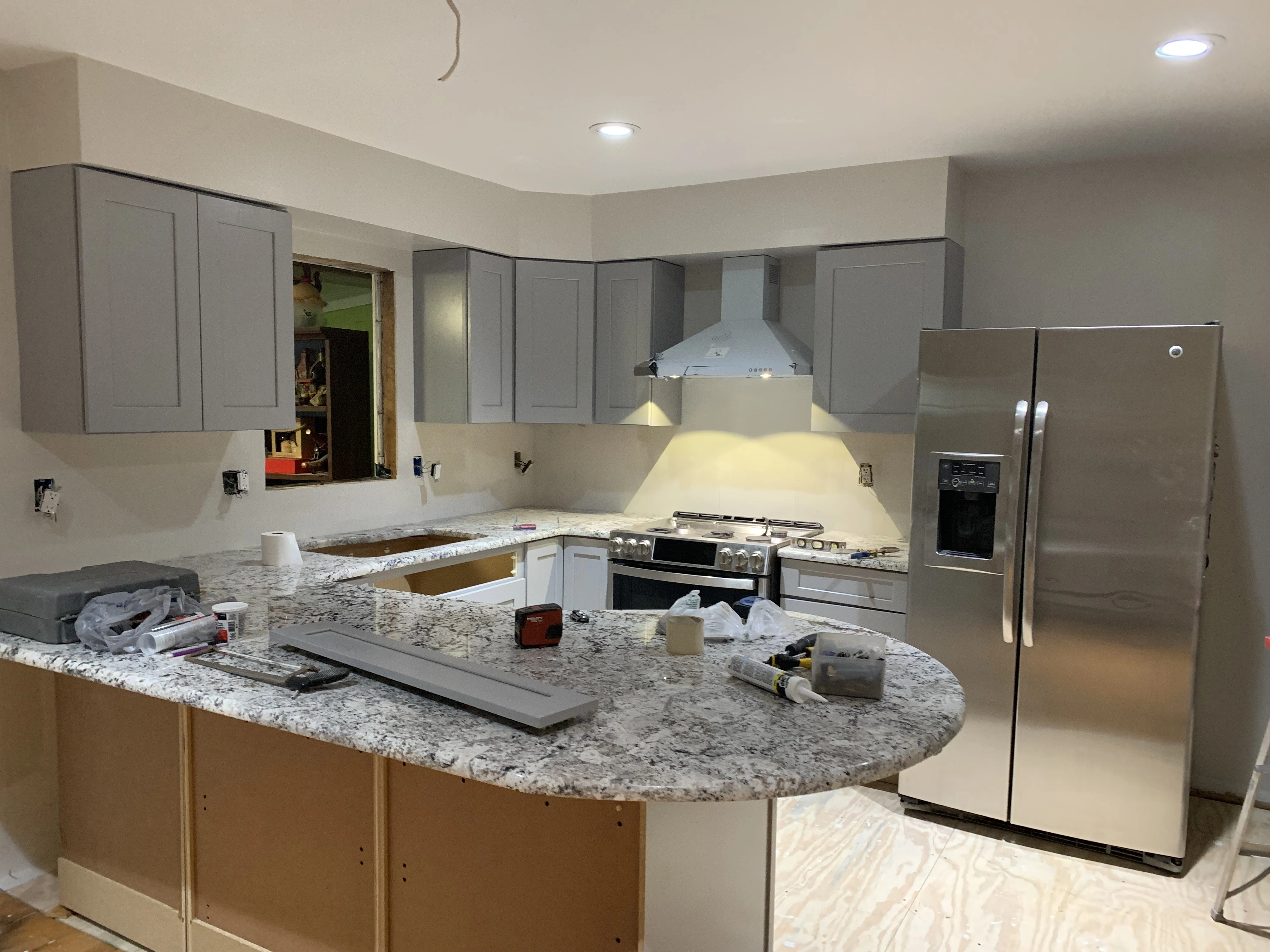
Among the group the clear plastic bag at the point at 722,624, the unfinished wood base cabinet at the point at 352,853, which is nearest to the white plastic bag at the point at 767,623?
the clear plastic bag at the point at 722,624

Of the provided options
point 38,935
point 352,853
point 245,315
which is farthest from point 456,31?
point 38,935

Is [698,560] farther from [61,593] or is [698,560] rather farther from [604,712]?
[61,593]

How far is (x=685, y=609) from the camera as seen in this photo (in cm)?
230

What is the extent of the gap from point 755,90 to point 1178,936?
2.91m

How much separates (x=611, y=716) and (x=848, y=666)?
509 mm

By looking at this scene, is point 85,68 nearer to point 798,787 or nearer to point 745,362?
point 745,362

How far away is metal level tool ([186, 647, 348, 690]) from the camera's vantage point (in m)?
1.89

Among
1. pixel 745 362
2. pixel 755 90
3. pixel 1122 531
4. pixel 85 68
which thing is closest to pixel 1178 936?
pixel 1122 531

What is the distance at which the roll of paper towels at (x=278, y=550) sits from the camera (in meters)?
3.27

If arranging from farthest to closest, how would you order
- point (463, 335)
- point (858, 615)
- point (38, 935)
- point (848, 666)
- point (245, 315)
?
point (463, 335), point (858, 615), point (245, 315), point (38, 935), point (848, 666)

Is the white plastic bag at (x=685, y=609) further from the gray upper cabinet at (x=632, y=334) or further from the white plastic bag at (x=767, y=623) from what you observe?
the gray upper cabinet at (x=632, y=334)

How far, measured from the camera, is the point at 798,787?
1.46m

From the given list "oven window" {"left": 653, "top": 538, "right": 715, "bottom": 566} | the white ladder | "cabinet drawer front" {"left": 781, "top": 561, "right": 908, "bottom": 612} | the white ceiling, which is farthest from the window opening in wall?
the white ladder

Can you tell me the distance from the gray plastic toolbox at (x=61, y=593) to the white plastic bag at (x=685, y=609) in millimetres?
1344
